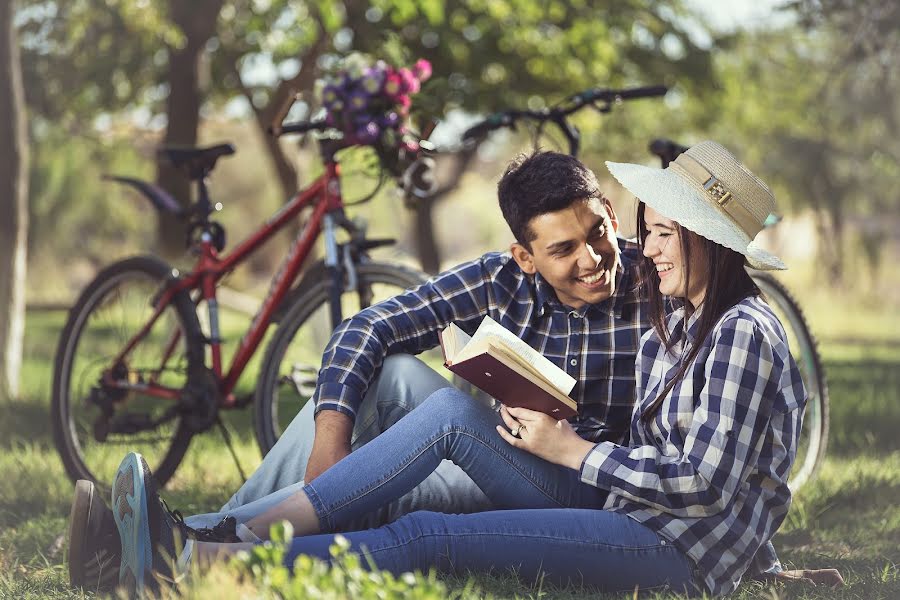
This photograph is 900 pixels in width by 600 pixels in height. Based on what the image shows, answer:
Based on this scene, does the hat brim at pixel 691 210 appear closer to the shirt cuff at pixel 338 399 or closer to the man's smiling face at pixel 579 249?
the man's smiling face at pixel 579 249

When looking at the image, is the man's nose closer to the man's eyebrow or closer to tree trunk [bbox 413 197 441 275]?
the man's eyebrow

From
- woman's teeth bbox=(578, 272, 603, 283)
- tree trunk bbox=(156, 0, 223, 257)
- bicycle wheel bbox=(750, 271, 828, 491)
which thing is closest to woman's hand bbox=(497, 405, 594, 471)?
woman's teeth bbox=(578, 272, 603, 283)

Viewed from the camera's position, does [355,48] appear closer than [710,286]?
No

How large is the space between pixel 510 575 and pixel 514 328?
748mm

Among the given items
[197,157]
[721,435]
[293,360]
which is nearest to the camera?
[721,435]

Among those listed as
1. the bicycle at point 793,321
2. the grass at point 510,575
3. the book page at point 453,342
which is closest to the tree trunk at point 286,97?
the grass at point 510,575

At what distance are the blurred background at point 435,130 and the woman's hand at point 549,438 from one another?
92 cm

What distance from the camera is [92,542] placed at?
9.47 feet

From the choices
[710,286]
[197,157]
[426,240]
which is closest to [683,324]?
[710,286]

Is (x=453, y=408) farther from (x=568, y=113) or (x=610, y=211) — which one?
(x=568, y=113)

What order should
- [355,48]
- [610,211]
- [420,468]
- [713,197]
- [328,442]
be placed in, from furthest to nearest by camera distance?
[355,48], [610,211], [328,442], [420,468], [713,197]

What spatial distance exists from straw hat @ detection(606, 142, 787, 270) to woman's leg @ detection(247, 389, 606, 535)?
0.68m

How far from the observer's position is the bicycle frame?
423 cm

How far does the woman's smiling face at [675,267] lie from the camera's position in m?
2.79
